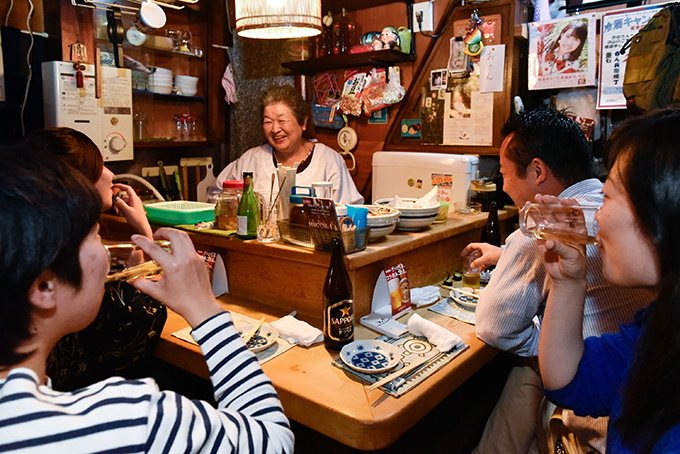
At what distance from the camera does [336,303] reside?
157cm

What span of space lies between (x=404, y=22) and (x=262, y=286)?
2.63m

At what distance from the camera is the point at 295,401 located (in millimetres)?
1346

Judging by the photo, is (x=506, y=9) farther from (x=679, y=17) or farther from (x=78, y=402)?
(x=78, y=402)

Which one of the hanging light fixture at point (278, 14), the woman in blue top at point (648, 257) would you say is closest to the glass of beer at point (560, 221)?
the woman in blue top at point (648, 257)

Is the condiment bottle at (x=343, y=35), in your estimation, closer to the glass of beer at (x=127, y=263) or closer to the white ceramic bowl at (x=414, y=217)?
the white ceramic bowl at (x=414, y=217)

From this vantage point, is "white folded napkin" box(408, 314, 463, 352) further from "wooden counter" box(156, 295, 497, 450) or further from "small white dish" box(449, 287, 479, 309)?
"small white dish" box(449, 287, 479, 309)

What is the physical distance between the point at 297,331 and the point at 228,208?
67 centimetres

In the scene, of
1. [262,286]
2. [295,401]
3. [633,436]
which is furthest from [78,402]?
[262,286]

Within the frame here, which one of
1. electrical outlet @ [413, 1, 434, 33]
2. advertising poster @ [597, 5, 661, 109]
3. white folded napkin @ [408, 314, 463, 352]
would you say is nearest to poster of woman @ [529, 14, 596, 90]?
advertising poster @ [597, 5, 661, 109]

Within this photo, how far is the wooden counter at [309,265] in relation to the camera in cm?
183

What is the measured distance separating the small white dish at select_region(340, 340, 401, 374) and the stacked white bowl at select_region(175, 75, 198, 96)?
312 centimetres

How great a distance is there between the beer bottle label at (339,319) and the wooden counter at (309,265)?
17cm

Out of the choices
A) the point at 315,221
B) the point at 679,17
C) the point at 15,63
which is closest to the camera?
the point at 315,221

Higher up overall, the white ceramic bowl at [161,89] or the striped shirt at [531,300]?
the white ceramic bowl at [161,89]
